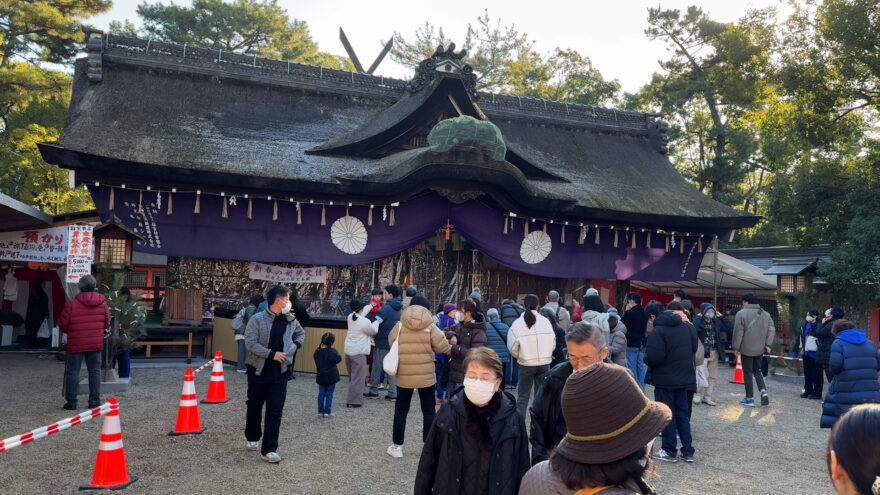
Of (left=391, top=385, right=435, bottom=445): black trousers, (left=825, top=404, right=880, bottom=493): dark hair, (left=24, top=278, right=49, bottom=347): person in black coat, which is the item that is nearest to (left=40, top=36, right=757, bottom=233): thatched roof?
(left=24, top=278, right=49, bottom=347): person in black coat

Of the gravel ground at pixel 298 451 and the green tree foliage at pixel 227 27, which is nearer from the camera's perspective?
the gravel ground at pixel 298 451

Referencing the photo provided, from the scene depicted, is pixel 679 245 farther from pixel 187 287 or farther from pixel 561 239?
pixel 187 287

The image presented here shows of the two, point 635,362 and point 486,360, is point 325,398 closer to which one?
point 635,362

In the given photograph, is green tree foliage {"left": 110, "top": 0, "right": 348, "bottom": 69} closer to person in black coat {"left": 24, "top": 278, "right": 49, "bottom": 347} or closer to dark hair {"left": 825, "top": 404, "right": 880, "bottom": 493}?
person in black coat {"left": 24, "top": 278, "right": 49, "bottom": 347}

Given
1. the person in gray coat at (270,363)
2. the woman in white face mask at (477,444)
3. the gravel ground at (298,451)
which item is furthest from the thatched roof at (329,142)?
the woman in white face mask at (477,444)

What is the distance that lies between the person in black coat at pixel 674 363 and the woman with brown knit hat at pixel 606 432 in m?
4.69

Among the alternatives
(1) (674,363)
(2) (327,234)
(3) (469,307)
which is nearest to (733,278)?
(2) (327,234)

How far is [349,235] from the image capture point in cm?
1385

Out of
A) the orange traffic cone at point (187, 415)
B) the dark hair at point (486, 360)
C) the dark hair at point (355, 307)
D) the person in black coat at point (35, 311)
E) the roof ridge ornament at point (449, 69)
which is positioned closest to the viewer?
the dark hair at point (486, 360)

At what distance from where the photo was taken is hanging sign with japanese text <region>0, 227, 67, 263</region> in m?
12.5

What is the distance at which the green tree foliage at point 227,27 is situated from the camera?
90.1 feet

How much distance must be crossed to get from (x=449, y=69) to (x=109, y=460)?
1266 centimetres

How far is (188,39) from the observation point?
2778 cm

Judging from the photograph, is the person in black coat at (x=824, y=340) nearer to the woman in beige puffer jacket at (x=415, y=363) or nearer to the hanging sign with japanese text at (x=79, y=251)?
the woman in beige puffer jacket at (x=415, y=363)
